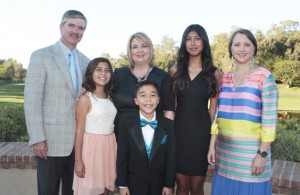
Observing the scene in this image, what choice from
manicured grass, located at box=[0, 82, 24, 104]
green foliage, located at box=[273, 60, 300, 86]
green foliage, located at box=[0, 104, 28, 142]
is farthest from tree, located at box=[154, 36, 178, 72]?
green foliage, located at box=[0, 104, 28, 142]

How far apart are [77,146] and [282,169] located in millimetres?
2456

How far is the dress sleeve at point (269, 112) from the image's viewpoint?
95.4 inches

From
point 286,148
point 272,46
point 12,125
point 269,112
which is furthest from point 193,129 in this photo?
point 272,46

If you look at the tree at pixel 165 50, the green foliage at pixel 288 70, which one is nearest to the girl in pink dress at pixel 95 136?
the green foliage at pixel 288 70

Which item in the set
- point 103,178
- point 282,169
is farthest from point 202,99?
point 282,169

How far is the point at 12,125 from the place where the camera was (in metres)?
5.39

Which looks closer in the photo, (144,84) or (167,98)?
(144,84)

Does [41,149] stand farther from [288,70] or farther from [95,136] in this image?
[288,70]

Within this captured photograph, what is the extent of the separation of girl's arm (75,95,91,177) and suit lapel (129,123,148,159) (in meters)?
0.50

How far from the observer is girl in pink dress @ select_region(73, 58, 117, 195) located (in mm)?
2838

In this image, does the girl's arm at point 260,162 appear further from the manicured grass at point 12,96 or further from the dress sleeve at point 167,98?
the manicured grass at point 12,96

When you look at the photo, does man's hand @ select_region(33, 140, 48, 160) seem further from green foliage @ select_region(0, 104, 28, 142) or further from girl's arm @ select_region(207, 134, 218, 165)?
green foliage @ select_region(0, 104, 28, 142)

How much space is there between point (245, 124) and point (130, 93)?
111 cm

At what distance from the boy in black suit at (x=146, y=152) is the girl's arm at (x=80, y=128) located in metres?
0.40
